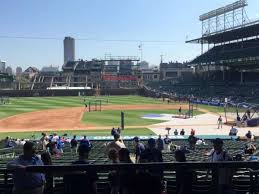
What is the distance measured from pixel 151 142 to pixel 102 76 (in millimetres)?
140593

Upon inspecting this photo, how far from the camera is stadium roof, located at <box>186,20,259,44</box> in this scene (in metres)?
87.8

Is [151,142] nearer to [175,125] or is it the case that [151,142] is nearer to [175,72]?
[175,125]

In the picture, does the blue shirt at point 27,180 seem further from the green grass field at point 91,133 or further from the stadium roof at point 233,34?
the stadium roof at point 233,34

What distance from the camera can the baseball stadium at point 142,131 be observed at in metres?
5.02

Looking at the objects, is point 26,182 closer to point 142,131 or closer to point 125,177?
point 125,177

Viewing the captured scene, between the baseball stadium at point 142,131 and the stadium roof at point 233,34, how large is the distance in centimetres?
23

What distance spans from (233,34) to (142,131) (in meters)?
63.0

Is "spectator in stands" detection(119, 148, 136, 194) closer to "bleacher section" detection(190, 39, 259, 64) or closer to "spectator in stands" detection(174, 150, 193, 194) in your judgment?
"spectator in stands" detection(174, 150, 193, 194)

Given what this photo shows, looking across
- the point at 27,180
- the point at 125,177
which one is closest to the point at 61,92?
the point at 27,180

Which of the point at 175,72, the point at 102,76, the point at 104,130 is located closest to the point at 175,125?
the point at 104,130

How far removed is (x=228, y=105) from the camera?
70.2 metres

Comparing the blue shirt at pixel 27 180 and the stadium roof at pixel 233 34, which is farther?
the stadium roof at pixel 233 34

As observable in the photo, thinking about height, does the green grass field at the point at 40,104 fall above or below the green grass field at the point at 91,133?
above

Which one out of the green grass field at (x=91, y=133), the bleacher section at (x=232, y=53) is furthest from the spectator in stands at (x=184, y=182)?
the bleacher section at (x=232, y=53)
